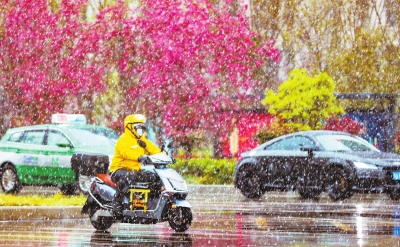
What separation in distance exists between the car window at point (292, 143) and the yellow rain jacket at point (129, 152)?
9177 mm

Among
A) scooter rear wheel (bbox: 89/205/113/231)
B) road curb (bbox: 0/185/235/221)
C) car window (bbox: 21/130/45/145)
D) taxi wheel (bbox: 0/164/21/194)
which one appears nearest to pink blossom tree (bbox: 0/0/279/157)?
car window (bbox: 21/130/45/145)

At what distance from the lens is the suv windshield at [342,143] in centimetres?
2326

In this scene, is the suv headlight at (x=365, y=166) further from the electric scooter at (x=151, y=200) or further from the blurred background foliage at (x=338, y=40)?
the blurred background foliage at (x=338, y=40)

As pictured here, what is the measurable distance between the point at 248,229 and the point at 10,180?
38.3ft

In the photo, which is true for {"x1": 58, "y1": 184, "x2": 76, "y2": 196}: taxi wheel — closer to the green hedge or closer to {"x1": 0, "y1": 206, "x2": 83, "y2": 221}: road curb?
the green hedge

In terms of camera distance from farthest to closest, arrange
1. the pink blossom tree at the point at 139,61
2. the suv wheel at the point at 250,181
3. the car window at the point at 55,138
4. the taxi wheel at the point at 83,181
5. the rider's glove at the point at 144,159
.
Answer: the pink blossom tree at the point at 139,61, the car window at the point at 55,138, the suv wheel at the point at 250,181, the taxi wheel at the point at 83,181, the rider's glove at the point at 144,159

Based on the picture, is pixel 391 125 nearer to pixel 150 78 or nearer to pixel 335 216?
pixel 150 78

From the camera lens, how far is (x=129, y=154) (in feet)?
47.8

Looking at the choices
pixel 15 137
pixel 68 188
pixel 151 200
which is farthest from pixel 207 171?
pixel 151 200

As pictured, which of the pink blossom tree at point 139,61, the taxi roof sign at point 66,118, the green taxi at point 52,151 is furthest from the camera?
the pink blossom tree at point 139,61

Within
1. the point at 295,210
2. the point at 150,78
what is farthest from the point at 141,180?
the point at 150,78

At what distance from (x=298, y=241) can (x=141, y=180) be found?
277 centimetres

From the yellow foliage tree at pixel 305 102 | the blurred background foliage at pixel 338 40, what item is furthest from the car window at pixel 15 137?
the blurred background foliage at pixel 338 40

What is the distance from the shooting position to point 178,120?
1326 inches
